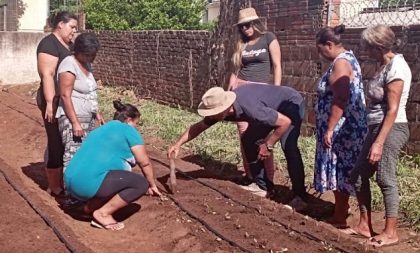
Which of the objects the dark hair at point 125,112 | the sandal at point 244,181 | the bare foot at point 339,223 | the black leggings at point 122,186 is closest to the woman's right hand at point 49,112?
the dark hair at point 125,112

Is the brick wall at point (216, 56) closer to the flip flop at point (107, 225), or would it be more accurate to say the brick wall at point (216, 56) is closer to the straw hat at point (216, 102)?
the straw hat at point (216, 102)

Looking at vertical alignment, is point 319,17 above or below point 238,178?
above

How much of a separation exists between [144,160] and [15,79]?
46.2 ft

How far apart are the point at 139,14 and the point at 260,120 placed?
16.1 metres

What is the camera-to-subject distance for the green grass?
19.1 feet

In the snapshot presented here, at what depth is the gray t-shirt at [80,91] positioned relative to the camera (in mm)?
5797

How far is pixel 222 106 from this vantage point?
5484mm

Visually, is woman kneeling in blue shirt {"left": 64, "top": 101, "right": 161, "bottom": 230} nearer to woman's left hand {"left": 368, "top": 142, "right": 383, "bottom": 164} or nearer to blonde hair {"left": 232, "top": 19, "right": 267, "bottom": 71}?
blonde hair {"left": 232, "top": 19, "right": 267, "bottom": 71}

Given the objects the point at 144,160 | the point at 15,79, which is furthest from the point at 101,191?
the point at 15,79

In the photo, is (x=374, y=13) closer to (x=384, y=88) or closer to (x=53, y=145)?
(x=384, y=88)

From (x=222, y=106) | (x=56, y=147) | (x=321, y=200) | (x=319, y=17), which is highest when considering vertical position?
(x=319, y=17)

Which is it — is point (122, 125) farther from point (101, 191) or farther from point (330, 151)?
point (330, 151)

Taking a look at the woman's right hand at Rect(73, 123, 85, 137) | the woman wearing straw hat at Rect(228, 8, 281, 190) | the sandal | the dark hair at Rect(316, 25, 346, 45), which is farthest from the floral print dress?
the woman's right hand at Rect(73, 123, 85, 137)

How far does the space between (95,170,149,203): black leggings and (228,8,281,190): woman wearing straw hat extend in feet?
4.54
